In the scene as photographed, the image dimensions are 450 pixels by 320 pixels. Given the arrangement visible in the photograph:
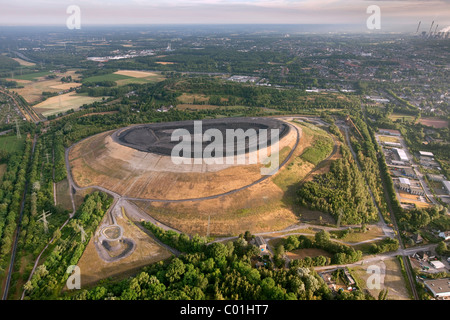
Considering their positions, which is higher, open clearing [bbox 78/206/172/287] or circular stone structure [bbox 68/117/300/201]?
circular stone structure [bbox 68/117/300/201]

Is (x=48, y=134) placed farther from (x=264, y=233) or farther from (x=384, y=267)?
(x=384, y=267)

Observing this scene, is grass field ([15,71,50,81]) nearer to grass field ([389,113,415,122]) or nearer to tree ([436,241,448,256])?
grass field ([389,113,415,122])

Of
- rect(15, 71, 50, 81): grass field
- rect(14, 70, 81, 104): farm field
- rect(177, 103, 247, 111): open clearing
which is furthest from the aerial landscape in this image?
rect(15, 71, 50, 81): grass field

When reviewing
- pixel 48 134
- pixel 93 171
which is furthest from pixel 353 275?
pixel 48 134

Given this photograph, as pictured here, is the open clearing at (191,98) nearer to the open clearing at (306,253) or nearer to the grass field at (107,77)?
the grass field at (107,77)

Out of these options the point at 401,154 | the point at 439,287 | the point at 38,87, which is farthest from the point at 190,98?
the point at 439,287

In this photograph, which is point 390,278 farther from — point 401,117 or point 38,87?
point 38,87
